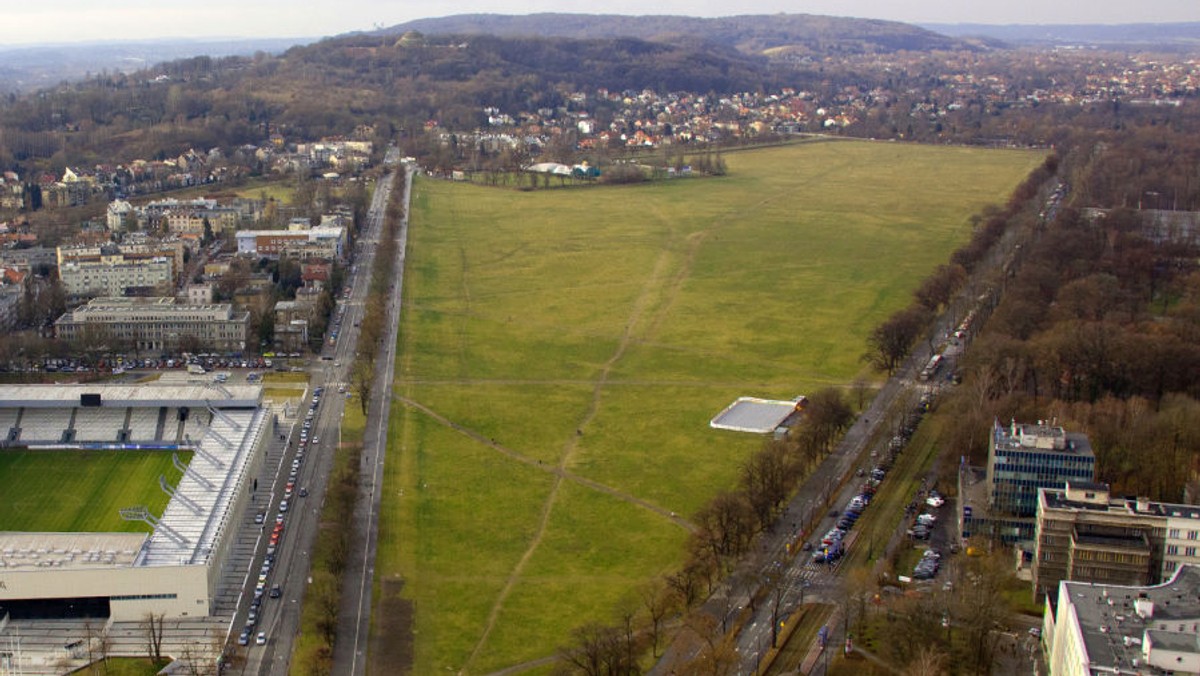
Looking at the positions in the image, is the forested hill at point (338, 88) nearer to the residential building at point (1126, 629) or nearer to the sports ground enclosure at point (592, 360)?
the sports ground enclosure at point (592, 360)

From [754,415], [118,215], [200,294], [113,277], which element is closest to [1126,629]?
[754,415]

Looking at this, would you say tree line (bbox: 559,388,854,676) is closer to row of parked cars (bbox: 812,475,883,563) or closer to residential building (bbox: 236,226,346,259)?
row of parked cars (bbox: 812,475,883,563)

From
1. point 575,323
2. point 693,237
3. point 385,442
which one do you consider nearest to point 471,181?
point 693,237

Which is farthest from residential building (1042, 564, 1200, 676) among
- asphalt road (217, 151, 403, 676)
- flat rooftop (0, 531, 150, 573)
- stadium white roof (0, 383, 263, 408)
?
stadium white roof (0, 383, 263, 408)

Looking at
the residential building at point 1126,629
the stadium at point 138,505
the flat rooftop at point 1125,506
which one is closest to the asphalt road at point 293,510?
the stadium at point 138,505

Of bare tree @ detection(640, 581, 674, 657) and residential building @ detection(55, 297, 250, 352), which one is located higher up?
residential building @ detection(55, 297, 250, 352)

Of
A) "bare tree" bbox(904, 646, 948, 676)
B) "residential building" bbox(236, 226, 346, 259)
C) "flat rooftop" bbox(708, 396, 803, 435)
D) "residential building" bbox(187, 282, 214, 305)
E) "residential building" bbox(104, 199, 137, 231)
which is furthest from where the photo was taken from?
"residential building" bbox(104, 199, 137, 231)
